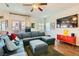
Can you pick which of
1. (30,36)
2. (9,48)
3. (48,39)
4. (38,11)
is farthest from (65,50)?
(9,48)

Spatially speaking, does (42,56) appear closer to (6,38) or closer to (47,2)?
(6,38)

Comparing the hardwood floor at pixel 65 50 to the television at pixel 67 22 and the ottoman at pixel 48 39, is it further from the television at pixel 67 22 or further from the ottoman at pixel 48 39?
the television at pixel 67 22

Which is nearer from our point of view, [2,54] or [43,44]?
[2,54]

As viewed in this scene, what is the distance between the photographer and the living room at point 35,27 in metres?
2.22

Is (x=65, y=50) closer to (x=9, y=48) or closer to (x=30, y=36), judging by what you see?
(x=30, y=36)

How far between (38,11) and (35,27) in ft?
1.28

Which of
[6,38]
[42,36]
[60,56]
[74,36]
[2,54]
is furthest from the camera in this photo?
[74,36]

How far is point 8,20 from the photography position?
224 cm

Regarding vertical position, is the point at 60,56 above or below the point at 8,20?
below

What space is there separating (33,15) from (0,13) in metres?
0.74

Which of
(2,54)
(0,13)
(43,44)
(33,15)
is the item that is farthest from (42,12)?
(2,54)

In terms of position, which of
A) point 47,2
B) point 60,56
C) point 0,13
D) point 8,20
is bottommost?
point 60,56

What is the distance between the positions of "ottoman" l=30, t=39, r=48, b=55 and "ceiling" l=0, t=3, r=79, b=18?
65 centimetres

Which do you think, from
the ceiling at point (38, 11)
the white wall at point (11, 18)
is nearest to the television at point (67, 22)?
the ceiling at point (38, 11)
